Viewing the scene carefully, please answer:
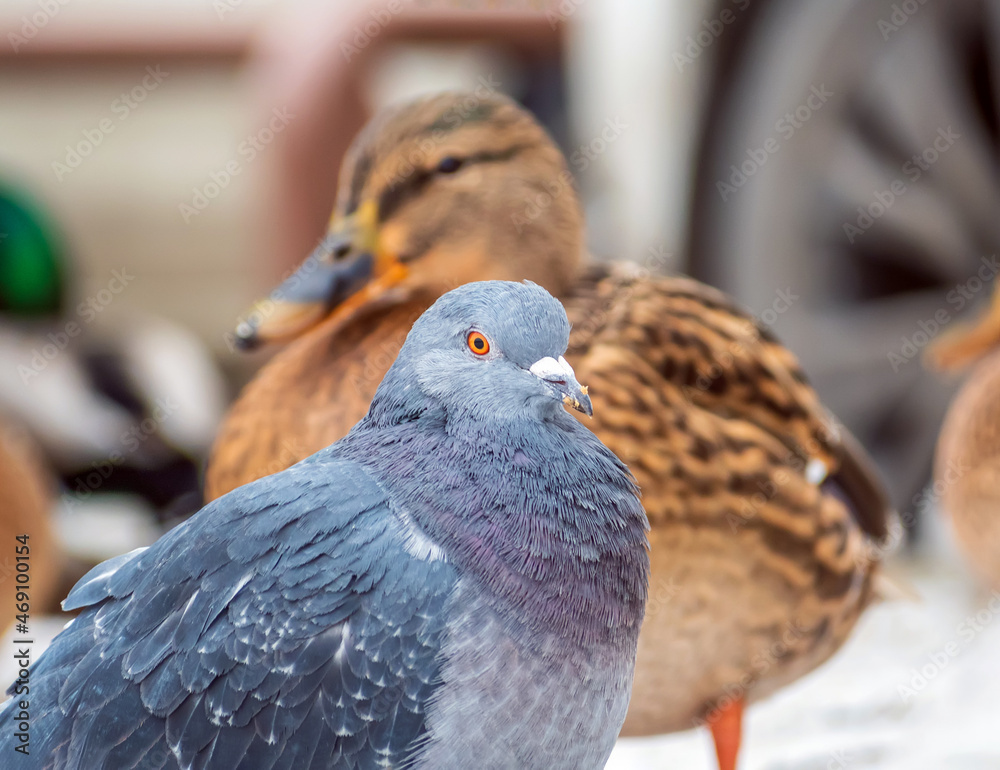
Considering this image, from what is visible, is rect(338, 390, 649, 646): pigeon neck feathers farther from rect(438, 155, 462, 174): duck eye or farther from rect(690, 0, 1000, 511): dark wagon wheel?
rect(690, 0, 1000, 511): dark wagon wheel

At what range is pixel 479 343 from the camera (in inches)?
32.0

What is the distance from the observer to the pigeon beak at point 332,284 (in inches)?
38.6

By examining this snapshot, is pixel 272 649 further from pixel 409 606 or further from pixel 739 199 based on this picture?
pixel 739 199

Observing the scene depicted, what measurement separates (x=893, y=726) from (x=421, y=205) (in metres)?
1.19

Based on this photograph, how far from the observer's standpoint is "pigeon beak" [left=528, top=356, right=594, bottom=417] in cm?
79

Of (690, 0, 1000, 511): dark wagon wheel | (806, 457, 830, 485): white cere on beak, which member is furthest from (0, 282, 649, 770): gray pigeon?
(690, 0, 1000, 511): dark wagon wheel

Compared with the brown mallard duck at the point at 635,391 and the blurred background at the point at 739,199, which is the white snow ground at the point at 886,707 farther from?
the brown mallard duck at the point at 635,391

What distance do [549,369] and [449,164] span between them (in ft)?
1.19

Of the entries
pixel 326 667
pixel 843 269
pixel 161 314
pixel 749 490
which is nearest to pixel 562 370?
pixel 326 667

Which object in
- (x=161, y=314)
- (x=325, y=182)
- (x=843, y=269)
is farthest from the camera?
(x=161, y=314)

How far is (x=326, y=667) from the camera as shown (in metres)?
0.80

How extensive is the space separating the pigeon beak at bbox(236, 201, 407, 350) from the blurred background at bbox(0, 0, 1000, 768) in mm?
576

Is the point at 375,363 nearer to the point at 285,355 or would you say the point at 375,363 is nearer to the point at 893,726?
the point at 285,355

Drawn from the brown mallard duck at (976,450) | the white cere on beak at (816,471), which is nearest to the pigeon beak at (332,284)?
the white cere on beak at (816,471)
